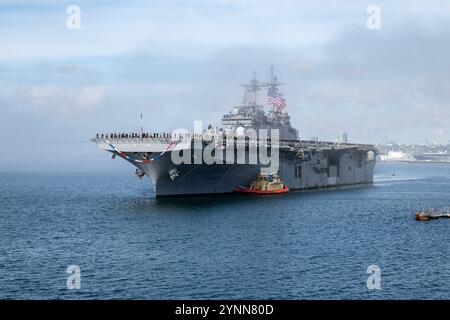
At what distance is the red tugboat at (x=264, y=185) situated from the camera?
175 ft

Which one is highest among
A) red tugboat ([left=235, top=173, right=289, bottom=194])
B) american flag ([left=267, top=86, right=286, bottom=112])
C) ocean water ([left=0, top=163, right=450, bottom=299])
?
american flag ([left=267, top=86, right=286, bottom=112])

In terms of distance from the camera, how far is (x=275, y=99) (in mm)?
61750

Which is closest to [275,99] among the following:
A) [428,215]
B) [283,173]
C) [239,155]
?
[283,173]

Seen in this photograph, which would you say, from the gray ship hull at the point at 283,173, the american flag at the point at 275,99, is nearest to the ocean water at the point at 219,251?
the gray ship hull at the point at 283,173

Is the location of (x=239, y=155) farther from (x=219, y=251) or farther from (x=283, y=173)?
(x=219, y=251)

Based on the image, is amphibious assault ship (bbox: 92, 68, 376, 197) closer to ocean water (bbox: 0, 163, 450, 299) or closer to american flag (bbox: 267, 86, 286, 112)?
american flag (bbox: 267, 86, 286, 112)

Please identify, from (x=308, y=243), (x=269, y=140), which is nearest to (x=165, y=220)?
(x=308, y=243)

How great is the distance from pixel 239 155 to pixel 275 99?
15215mm

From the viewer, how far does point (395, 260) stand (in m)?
25.2

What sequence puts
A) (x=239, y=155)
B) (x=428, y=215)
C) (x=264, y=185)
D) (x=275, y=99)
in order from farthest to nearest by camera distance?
(x=275, y=99), (x=264, y=185), (x=239, y=155), (x=428, y=215)

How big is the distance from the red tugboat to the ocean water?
7.81 metres

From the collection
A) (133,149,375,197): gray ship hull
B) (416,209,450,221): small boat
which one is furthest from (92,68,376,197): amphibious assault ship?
(416,209,450,221): small boat

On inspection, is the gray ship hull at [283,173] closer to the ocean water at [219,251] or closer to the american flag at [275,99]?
the ocean water at [219,251]

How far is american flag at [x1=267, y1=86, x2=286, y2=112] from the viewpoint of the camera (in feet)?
202
